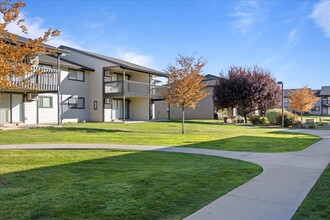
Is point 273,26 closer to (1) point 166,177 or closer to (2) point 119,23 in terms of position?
(2) point 119,23

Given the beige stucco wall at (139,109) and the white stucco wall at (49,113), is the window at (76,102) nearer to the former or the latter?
the white stucco wall at (49,113)

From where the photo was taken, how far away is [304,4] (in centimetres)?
1638

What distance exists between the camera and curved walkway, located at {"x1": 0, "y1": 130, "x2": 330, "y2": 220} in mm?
4841

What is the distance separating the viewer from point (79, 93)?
2941 centimetres

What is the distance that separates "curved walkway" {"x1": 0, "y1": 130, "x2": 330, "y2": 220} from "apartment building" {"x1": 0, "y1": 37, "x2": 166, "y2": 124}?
17359 millimetres

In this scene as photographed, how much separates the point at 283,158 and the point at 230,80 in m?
26.7

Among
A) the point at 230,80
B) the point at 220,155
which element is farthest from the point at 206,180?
the point at 230,80

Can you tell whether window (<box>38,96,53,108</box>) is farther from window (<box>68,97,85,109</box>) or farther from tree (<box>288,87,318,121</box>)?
tree (<box>288,87,318,121</box>)

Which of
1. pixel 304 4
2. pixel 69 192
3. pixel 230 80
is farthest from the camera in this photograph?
pixel 230 80

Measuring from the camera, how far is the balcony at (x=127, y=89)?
30.0 meters

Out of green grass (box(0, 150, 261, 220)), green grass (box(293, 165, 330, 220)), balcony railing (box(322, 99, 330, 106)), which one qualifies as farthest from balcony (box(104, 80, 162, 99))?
balcony railing (box(322, 99, 330, 106))

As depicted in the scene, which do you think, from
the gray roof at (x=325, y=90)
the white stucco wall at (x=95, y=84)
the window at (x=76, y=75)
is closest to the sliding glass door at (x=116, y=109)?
the white stucco wall at (x=95, y=84)

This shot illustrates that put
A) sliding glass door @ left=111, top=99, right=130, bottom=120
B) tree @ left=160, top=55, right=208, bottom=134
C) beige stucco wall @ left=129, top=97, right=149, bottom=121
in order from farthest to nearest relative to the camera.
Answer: beige stucco wall @ left=129, top=97, right=149, bottom=121 → sliding glass door @ left=111, top=99, right=130, bottom=120 → tree @ left=160, top=55, right=208, bottom=134

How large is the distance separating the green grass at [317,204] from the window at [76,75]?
2496cm
